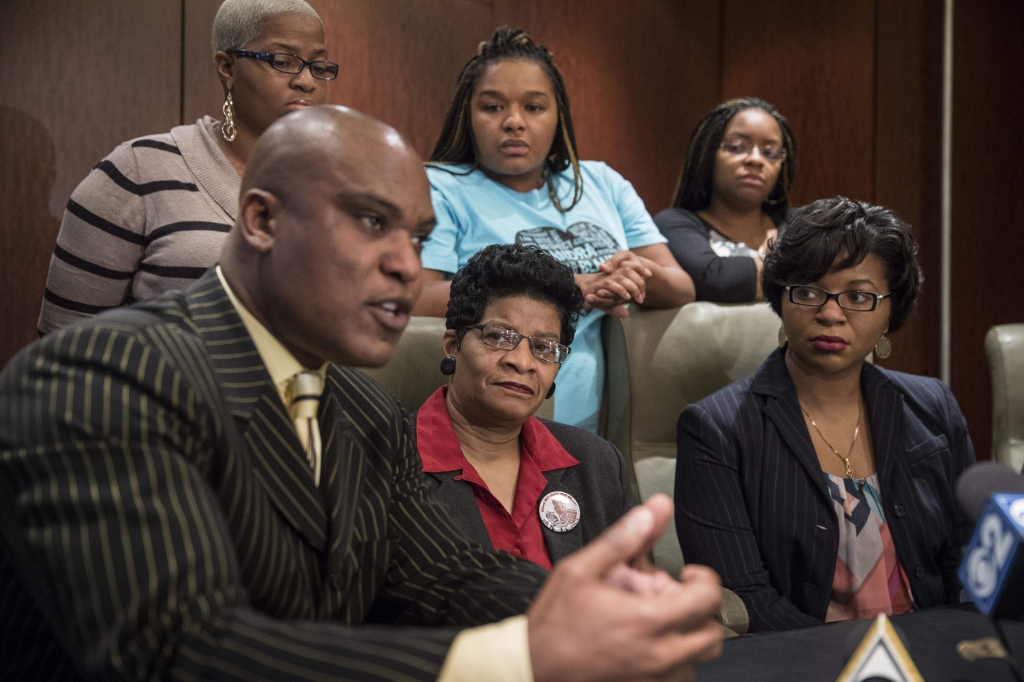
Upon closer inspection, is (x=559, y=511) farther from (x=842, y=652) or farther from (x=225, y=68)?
(x=225, y=68)

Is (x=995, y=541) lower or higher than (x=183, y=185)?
lower

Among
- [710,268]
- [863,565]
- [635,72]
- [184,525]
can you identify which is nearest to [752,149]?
[710,268]

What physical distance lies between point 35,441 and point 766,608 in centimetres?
136

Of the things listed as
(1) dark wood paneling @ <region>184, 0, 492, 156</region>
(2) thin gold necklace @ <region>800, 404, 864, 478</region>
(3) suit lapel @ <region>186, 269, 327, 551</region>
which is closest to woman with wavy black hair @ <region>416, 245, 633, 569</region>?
(2) thin gold necklace @ <region>800, 404, 864, 478</region>

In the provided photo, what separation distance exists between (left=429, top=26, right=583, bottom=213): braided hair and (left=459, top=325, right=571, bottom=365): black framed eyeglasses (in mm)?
700

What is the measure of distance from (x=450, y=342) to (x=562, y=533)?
0.45 metres

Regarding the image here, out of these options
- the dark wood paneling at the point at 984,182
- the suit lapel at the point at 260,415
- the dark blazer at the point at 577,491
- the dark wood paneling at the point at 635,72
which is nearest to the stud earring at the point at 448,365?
the dark blazer at the point at 577,491

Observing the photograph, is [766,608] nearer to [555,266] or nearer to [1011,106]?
[555,266]

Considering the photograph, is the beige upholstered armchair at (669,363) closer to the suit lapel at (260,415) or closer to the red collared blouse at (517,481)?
the red collared blouse at (517,481)

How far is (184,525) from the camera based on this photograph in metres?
0.78

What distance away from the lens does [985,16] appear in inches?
161

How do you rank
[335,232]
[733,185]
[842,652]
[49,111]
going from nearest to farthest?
1. [335,232]
2. [842,652]
3. [733,185]
4. [49,111]

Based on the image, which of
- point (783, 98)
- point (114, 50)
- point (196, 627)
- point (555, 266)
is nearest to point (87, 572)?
point (196, 627)

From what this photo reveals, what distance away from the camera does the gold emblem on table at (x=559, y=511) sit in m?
1.80
